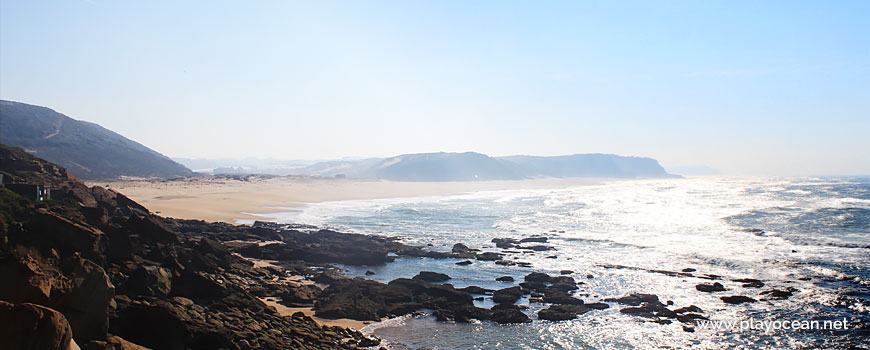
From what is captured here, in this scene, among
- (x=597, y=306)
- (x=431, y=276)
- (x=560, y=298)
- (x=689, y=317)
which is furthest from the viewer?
(x=431, y=276)

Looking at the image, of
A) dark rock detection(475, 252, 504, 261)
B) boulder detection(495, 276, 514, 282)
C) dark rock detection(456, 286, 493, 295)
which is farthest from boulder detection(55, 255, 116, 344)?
dark rock detection(475, 252, 504, 261)

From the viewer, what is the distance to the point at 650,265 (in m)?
23.0

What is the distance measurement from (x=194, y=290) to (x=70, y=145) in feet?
338

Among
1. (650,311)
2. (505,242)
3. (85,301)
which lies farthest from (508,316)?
(505,242)

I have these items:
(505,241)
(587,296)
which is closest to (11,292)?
(587,296)

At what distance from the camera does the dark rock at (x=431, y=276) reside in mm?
19922

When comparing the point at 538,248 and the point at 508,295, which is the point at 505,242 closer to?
the point at 538,248

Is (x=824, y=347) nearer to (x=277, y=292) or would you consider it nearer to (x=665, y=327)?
(x=665, y=327)

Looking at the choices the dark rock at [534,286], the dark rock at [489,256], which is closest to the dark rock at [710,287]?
the dark rock at [534,286]

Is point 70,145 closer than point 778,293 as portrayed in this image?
No

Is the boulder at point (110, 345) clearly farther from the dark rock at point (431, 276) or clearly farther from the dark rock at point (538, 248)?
the dark rock at point (538, 248)

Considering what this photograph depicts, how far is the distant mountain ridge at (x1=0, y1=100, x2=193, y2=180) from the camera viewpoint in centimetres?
8419

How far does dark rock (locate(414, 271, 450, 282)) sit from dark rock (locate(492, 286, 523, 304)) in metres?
2.84

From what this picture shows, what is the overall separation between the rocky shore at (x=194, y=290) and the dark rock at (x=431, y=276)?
79 mm
